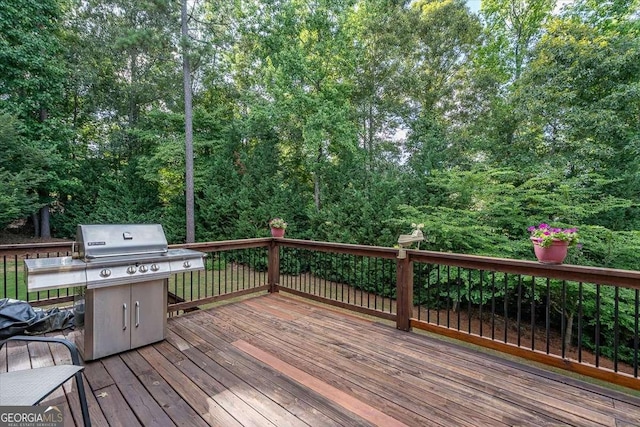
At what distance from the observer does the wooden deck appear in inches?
72.4

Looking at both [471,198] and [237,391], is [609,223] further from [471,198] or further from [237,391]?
[237,391]

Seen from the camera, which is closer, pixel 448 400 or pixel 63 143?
pixel 448 400

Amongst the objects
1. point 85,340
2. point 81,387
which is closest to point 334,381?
point 81,387

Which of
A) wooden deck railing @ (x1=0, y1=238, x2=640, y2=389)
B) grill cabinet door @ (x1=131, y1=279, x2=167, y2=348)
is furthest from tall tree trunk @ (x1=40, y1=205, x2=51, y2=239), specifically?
grill cabinet door @ (x1=131, y1=279, x2=167, y2=348)

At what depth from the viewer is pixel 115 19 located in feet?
33.2

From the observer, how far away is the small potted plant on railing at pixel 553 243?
2.34 metres

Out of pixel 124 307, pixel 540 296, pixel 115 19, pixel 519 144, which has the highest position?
pixel 115 19

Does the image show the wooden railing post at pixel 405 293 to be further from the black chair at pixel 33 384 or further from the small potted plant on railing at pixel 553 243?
the black chair at pixel 33 384

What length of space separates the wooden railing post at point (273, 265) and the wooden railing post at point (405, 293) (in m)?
1.92

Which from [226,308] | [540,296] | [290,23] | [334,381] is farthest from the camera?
[290,23]

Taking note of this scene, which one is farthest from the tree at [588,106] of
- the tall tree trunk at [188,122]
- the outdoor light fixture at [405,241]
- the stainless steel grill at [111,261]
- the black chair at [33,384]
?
the tall tree trunk at [188,122]

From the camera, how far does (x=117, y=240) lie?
256 cm

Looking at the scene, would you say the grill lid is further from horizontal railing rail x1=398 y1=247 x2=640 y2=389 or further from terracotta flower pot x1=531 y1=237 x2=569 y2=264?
terracotta flower pot x1=531 y1=237 x2=569 y2=264

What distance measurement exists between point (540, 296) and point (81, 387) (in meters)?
6.45
